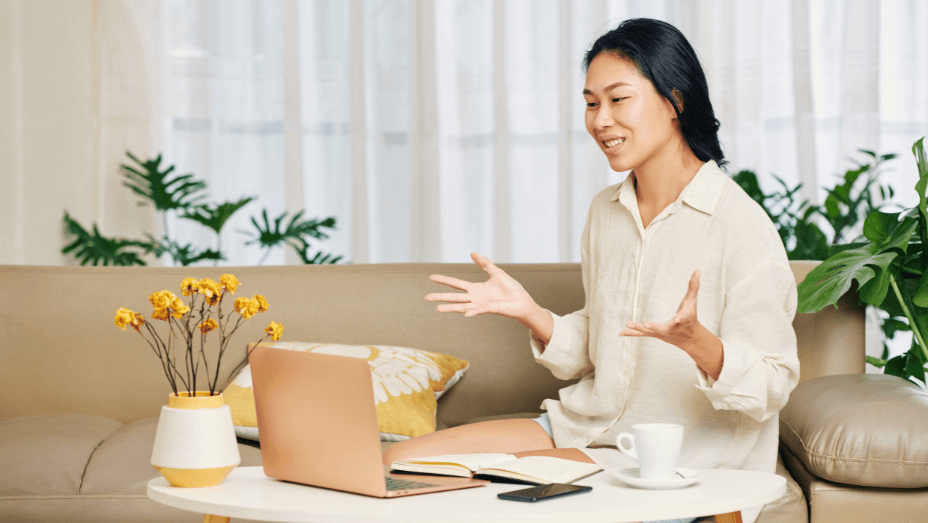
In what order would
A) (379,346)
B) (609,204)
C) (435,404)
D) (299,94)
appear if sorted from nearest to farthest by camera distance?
(609,204) < (435,404) < (379,346) < (299,94)

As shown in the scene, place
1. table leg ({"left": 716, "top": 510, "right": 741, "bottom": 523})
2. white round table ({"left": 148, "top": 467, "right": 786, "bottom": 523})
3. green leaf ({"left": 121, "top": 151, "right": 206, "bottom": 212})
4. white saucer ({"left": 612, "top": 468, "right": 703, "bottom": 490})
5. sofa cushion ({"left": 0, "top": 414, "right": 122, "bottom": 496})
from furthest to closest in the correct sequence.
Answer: green leaf ({"left": 121, "top": 151, "right": 206, "bottom": 212}), sofa cushion ({"left": 0, "top": 414, "right": 122, "bottom": 496}), table leg ({"left": 716, "top": 510, "right": 741, "bottom": 523}), white saucer ({"left": 612, "top": 468, "right": 703, "bottom": 490}), white round table ({"left": 148, "top": 467, "right": 786, "bottom": 523})

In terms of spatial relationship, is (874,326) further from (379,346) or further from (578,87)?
Result: (379,346)

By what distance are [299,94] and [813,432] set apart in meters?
2.79

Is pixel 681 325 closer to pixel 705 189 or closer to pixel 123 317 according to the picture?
pixel 705 189

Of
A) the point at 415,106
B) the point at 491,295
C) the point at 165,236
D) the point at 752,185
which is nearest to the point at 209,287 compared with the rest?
the point at 491,295

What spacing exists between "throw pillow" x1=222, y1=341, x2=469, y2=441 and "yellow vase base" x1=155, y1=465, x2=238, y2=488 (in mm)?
669

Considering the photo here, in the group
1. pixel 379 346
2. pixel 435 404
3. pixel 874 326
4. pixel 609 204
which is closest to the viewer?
pixel 609 204

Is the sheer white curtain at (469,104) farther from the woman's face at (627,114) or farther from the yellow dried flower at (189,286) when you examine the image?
the yellow dried flower at (189,286)

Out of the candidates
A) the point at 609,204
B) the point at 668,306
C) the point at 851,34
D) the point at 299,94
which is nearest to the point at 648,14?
the point at 851,34

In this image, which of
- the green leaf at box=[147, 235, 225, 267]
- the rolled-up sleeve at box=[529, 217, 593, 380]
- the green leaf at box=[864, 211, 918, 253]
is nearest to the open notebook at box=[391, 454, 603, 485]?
the rolled-up sleeve at box=[529, 217, 593, 380]

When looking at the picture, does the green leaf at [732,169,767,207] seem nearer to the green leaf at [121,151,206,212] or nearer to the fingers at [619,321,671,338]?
the fingers at [619,321,671,338]

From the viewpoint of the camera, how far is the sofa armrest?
1.26 m

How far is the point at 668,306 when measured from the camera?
1317 millimetres

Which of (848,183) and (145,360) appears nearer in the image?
(145,360)
